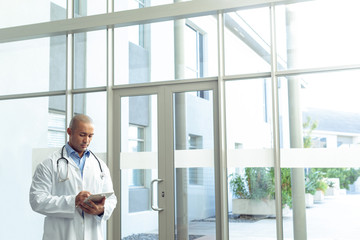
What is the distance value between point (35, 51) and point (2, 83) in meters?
0.60

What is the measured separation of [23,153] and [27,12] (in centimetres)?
170

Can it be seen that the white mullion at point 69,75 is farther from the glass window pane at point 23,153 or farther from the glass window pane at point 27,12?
the glass window pane at point 27,12

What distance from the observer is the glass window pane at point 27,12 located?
5816mm

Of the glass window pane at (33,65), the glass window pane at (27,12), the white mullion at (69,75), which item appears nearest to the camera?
the white mullion at (69,75)

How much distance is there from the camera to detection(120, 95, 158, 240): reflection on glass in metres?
5.10

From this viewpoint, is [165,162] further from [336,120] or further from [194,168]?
[336,120]

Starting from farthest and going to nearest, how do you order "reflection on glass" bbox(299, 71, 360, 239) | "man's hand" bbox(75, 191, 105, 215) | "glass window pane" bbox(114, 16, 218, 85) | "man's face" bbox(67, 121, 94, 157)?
"glass window pane" bbox(114, 16, 218, 85)
"reflection on glass" bbox(299, 71, 360, 239)
"man's face" bbox(67, 121, 94, 157)
"man's hand" bbox(75, 191, 105, 215)

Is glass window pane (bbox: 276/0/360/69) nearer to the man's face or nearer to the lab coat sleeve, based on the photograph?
the man's face

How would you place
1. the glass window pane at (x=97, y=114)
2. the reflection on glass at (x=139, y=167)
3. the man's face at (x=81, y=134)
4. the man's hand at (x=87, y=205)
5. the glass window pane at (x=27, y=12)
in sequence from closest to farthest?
the man's hand at (x=87, y=205)
the man's face at (x=81, y=134)
the reflection on glass at (x=139, y=167)
the glass window pane at (x=97, y=114)
the glass window pane at (x=27, y=12)

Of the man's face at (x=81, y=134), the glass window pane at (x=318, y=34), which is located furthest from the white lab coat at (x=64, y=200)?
the glass window pane at (x=318, y=34)

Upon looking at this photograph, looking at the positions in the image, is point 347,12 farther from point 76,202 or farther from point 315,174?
point 76,202

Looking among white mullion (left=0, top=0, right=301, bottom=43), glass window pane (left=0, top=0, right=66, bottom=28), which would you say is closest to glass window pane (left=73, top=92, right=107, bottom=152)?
white mullion (left=0, top=0, right=301, bottom=43)

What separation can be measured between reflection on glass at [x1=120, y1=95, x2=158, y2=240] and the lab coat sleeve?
187cm

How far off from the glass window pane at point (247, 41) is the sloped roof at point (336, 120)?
65cm
